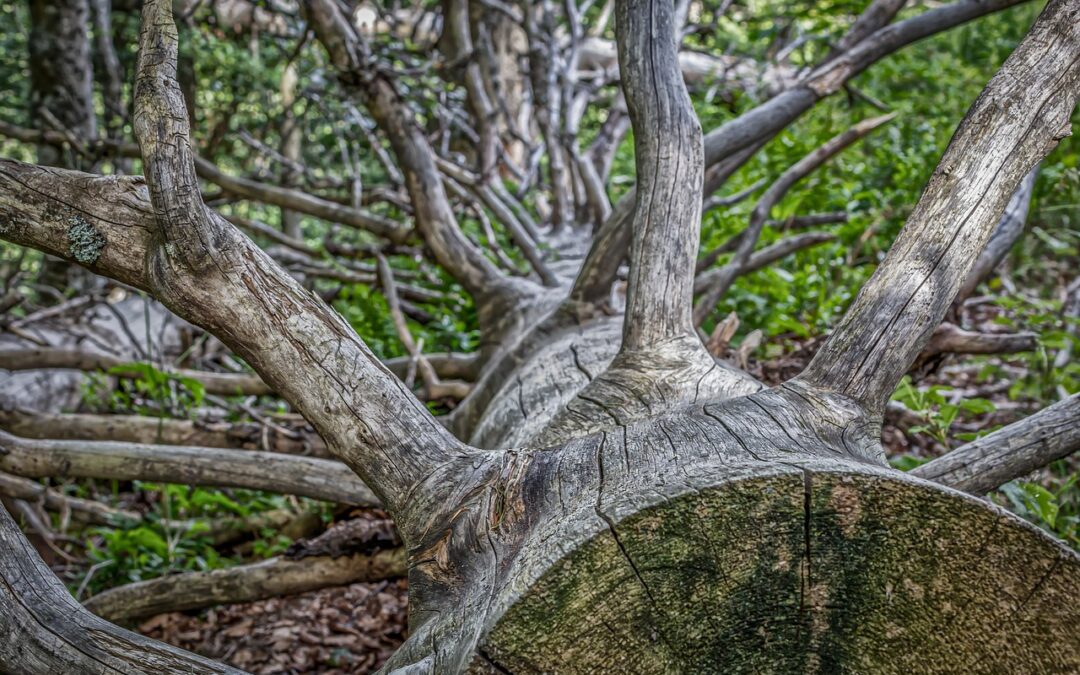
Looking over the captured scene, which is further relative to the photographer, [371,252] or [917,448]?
[371,252]

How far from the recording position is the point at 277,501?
4137 mm

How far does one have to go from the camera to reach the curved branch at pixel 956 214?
172 cm

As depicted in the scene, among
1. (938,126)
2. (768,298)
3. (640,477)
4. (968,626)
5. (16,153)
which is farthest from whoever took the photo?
(16,153)

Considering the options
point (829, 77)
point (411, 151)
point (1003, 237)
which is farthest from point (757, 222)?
point (411, 151)

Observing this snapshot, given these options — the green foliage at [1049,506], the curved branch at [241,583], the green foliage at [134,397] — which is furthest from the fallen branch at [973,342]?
the green foliage at [134,397]

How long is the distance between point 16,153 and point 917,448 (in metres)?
11.0

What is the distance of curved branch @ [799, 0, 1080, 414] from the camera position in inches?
67.7

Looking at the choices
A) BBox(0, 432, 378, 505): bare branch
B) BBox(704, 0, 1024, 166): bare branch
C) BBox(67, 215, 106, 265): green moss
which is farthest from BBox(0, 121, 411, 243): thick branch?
BBox(67, 215, 106, 265): green moss

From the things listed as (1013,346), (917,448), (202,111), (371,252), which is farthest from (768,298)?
(202,111)

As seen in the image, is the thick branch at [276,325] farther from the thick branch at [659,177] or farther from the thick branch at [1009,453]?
the thick branch at [1009,453]

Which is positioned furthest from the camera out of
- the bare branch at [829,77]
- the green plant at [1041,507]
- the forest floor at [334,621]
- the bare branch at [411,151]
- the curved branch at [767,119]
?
the bare branch at [411,151]

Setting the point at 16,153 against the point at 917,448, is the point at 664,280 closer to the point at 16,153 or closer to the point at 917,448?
the point at 917,448

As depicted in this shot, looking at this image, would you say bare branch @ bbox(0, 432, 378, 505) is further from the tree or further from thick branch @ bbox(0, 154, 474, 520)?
thick branch @ bbox(0, 154, 474, 520)

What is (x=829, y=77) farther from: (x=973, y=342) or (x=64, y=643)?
(x=64, y=643)
